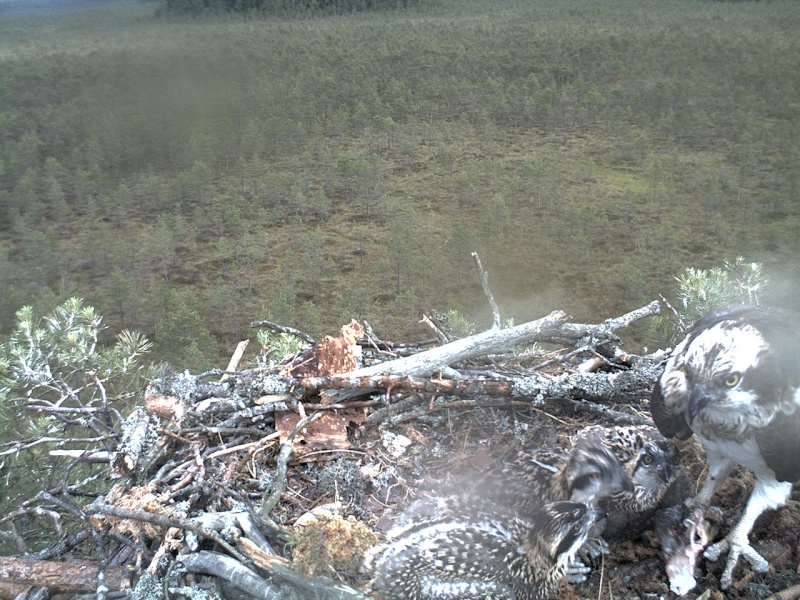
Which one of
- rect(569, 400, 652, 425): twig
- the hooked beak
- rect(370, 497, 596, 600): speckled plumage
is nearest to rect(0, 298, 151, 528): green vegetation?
rect(370, 497, 596, 600): speckled plumage

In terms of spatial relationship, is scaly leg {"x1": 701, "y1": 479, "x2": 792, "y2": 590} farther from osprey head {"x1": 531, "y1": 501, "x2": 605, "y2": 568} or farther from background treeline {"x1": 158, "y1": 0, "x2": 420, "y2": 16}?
background treeline {"x1": 158, "y1": 0, "x2": 420, "y2": 16}

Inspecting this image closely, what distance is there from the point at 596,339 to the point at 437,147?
2370 cm

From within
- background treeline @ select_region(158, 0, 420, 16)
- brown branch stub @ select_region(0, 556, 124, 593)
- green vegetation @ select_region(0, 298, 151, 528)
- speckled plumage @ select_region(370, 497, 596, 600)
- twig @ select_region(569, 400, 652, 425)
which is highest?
background treeline @ select_region(158, 0, 420, 16)

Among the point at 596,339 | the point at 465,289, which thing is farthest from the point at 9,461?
the point at 465,289

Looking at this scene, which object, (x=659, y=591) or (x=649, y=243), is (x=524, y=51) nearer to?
(x=649, y=243)

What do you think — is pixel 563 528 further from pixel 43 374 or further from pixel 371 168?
pixel 371 168

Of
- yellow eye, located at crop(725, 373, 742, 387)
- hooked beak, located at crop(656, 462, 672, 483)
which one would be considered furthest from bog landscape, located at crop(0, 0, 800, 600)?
yellow eye, located at crop(725, 373, 742, 387)

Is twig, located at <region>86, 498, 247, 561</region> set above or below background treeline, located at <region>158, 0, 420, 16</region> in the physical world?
below

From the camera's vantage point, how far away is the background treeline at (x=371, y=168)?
1647 cm

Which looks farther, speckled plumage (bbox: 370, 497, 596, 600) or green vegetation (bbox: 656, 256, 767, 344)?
green vegetation (bbox: 656, 256, 767, 344)

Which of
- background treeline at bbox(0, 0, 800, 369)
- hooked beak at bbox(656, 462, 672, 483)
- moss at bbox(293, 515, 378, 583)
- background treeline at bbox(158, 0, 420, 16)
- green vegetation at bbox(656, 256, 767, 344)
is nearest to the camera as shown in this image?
moss at bbox(293, 515, 378, 583)

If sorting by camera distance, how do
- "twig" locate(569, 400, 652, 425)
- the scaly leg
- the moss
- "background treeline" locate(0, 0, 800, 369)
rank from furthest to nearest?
1. "background treeline" locate(0, 0, 800, 369)
2. "twig" locate(569, 400, 652, 425)
3. the scaly leg
4. the moss

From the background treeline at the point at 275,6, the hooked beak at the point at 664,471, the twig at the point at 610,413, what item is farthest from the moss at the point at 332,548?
the background treeline at the point at 275,6

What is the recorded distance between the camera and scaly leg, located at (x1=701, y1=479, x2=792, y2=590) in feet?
8.38
